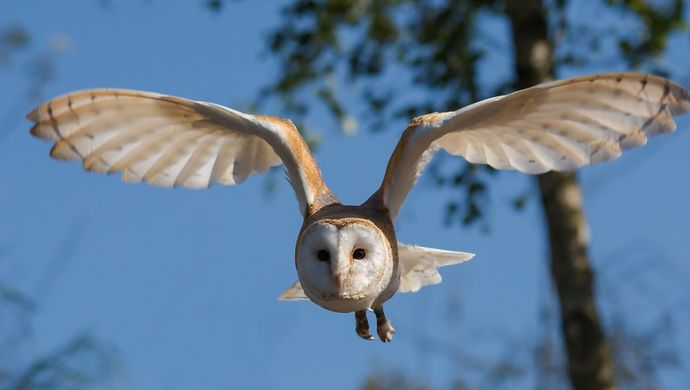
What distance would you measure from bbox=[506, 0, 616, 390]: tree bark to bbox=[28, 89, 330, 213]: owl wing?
→ 3.21m

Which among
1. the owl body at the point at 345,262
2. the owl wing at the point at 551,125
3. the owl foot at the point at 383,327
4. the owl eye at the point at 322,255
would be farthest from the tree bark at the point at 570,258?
the owl eye at the point at 322,255

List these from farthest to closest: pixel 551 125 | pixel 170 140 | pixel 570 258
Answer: pixel 570 258
pixel 170 140
pixel 551 125

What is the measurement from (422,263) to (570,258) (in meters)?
3.06

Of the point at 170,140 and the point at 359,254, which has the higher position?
the point at 170,140

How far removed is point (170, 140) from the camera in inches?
150

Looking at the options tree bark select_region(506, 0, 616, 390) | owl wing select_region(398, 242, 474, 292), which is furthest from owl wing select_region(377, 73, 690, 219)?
tree bark select_region(506, 0, 616, 390)

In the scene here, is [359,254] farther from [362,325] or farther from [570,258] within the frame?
[570,258]

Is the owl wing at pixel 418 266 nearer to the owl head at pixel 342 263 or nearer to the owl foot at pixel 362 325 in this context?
the owl foot at pixel 362 325

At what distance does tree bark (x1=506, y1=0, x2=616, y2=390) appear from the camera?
6598mm

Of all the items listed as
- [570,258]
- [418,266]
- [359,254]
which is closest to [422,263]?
[418,266]

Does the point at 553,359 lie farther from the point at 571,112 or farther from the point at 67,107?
the point at 67,107

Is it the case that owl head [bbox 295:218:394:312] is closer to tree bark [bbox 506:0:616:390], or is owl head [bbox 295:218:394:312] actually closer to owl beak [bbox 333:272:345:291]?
owl beak [bbox 333:272:345:291]

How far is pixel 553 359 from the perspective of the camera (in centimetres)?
670

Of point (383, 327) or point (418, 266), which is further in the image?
point (418, 266)
